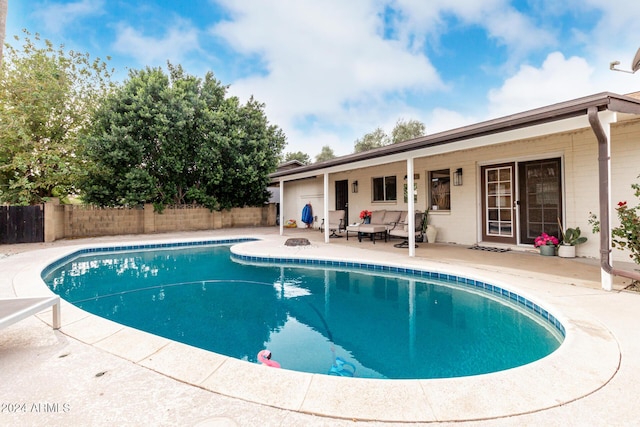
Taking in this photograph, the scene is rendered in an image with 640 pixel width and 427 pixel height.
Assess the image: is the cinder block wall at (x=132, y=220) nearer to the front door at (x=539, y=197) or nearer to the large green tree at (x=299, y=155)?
the front door at (x=539, y=197)

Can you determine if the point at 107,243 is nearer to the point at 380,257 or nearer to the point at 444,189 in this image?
the point at 380,257

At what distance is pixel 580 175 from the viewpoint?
629 centimetres

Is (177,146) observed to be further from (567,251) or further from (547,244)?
(567,251)

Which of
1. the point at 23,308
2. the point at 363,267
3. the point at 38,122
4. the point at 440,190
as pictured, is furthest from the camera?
the point at 38,122

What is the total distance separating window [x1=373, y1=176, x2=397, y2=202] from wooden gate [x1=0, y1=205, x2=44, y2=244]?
1097 cm

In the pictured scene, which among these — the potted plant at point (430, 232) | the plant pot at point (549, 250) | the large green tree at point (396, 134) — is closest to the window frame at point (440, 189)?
the potted plant at point (430, 232)

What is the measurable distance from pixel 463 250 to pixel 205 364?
6.77 metres

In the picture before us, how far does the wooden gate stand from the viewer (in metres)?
9.66

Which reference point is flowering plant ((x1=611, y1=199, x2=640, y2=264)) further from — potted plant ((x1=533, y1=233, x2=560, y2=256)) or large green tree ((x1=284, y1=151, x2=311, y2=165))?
large green tree ((x1=284, y1=151, x2=311, y2=165))

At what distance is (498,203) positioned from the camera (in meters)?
7.80

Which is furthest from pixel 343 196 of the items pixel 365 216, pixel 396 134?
pixel 396 134

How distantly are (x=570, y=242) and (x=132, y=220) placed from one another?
14106 mm

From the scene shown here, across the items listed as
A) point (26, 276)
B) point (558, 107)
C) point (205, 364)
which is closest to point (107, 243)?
point (26, 276)

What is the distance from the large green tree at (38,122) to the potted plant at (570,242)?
14.4 m
